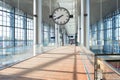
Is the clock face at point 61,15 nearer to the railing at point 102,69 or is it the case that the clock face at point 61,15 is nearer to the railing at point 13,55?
the railing at point 13,55

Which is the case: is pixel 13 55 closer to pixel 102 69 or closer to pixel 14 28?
pixel 102 69

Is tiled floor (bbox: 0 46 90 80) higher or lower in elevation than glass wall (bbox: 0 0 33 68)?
lower

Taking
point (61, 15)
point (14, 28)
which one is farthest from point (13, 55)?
point (14, 28)

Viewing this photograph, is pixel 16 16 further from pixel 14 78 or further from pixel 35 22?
pixel 14 78

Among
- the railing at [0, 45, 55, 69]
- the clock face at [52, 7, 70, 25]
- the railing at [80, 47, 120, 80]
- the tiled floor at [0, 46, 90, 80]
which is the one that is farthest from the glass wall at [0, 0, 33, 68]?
the railing at [80, 47, 120, 80]

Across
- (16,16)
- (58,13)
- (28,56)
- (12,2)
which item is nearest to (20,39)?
(16,16)

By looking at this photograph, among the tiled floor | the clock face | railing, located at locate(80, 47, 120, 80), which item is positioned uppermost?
the clock face

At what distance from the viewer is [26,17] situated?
33.8 m

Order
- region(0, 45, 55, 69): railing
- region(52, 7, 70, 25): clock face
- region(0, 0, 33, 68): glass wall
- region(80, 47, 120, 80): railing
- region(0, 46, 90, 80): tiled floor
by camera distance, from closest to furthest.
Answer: region(80, 47, 120, 80): railing
region(0, 46, 90, 80): tiled floor
region(52, 7, 70, 25): clock face
region(0, 45, 55, 69): railing
region(0, 0, 33, 68): glass wall

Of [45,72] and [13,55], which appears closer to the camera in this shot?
[45,72]

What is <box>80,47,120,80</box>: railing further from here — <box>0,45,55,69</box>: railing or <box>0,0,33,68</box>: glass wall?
<box>0,0,33,68</box>: glass wall

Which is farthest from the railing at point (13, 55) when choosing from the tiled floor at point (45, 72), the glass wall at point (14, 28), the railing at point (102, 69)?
the railing at point (102, 69)

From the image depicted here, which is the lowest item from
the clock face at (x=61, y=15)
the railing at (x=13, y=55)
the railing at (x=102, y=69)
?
the railing at (x=13, y=55)

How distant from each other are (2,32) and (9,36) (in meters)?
2.61
